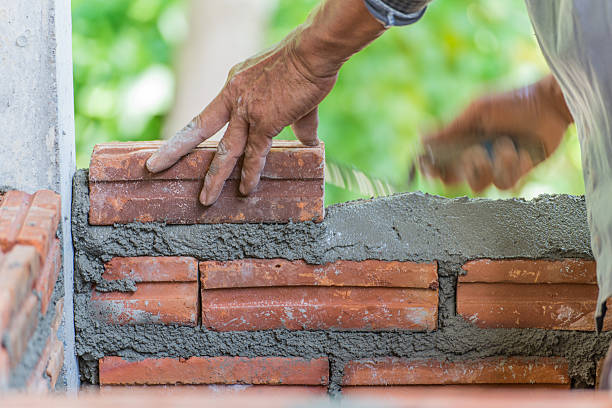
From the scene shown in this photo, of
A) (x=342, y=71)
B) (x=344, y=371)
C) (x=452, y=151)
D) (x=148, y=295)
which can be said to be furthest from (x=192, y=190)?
(x=342, y=71)

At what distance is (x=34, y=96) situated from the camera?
1524 millimetres

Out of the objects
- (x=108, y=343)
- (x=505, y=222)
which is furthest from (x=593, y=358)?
(x=108, y=343)

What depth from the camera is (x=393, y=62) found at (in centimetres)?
593

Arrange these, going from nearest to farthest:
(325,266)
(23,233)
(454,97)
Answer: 1. (23,233)
2. (325,266)
3. (454,97)

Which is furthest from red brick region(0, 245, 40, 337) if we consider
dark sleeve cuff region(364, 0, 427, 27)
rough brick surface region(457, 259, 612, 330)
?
rough brick surface region(457, 259, 612, 330)

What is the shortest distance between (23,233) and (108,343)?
52cm

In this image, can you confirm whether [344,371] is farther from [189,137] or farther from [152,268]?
[189,137]

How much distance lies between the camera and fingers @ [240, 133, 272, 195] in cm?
158

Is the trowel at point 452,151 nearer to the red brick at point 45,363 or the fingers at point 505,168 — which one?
the fingers at point 505,168

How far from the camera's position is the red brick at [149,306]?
166 cm

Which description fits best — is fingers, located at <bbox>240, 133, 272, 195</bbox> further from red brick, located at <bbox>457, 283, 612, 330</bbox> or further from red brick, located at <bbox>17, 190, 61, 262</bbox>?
red brick, located at <bbox>457, 283, 612, 330</bbox>

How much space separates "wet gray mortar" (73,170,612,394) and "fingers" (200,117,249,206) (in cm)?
12

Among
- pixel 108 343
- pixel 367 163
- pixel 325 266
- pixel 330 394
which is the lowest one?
pixel 330 394

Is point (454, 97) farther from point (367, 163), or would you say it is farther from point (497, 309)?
point (497, 309)
